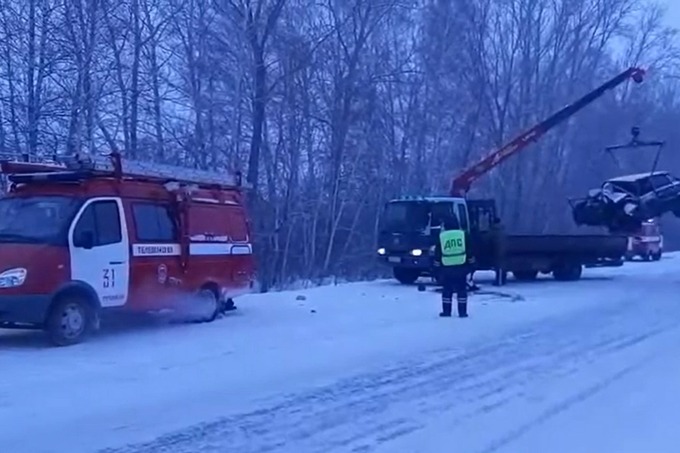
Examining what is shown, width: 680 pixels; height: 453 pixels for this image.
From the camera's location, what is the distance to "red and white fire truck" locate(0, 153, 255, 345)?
1443cm

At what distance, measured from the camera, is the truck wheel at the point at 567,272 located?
105 ft

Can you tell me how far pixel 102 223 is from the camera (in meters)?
15.6

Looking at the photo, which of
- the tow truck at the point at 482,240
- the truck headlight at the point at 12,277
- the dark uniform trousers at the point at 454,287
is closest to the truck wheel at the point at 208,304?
the truck headlight at the point at 12,277

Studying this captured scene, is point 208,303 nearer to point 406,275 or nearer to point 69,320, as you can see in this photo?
point 69,320

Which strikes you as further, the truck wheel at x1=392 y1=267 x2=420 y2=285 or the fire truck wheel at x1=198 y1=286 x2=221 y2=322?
the truck wheel at x1=392 y1=267 x2=420 y2=285

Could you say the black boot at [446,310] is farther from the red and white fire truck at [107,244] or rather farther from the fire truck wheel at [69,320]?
the fire truck wheel at [69,320]

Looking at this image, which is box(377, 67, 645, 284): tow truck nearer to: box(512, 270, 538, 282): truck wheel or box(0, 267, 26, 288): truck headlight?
box(512, 270, 538, 282): truck wheel

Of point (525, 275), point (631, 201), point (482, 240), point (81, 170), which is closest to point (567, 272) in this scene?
point (525, 275)

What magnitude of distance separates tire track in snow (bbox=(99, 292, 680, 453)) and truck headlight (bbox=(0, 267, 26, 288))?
15.4ft

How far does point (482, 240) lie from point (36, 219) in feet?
51.6

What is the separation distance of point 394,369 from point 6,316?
4.88 m

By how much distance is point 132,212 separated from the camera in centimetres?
1614

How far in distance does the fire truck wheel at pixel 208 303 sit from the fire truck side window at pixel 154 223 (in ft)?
3.75

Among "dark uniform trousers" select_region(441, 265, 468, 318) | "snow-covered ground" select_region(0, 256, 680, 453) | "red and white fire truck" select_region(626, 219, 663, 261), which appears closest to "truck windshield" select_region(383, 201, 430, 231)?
"snow-covered ground" select_region(0, 256, 680, 453)
